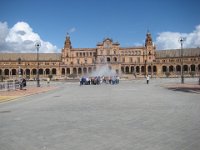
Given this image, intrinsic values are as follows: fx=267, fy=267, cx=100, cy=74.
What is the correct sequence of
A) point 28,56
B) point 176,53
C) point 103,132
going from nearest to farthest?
point 103,132, point 176,53, point 28,56

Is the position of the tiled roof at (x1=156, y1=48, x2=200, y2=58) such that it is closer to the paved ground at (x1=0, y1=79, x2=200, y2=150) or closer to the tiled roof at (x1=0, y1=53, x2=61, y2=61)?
the tiled roof at (x1=0, y1=53, x2=61, y2=61)

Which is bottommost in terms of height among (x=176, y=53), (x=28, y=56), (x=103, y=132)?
(x=103, y=132)

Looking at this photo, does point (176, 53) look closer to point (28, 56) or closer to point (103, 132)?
point (28, 56)

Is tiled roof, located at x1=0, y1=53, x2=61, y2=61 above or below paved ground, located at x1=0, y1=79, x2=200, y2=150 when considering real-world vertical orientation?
above

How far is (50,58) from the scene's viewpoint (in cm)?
13250

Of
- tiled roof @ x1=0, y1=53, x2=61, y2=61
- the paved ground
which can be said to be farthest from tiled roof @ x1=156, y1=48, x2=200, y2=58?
the paved ground

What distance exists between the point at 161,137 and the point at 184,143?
34.8 inches

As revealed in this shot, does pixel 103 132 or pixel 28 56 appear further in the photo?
pixel 28 56

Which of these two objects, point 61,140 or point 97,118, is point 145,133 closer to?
point 61,140

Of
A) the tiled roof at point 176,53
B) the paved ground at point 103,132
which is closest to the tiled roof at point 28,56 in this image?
the tiled roof at point 176,53

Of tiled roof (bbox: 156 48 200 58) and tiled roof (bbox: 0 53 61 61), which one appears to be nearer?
tiled roof (bbox: 156 48 200 58)

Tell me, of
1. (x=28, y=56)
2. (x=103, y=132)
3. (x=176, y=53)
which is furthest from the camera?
(x=28, y=56)

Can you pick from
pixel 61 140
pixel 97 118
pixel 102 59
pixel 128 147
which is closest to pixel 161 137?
pixel 128 147

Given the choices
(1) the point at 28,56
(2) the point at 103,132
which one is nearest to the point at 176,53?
(1) the point at 28,56
